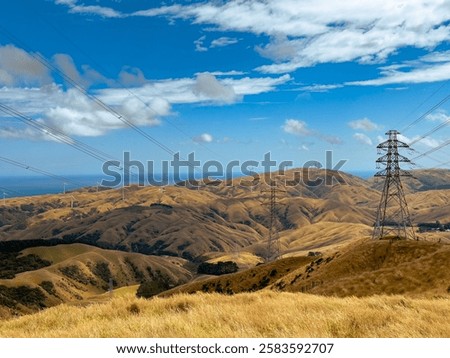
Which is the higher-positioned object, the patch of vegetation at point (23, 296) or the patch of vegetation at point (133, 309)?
the patch of vegetation at point (133, 309)

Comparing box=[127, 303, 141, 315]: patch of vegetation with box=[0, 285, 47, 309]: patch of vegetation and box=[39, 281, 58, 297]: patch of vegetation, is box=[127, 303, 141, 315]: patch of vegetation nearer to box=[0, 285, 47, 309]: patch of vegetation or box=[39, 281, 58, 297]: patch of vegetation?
box=[0, 285, 47, 309]: patch of vegetation

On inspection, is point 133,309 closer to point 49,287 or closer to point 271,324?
point 271,324

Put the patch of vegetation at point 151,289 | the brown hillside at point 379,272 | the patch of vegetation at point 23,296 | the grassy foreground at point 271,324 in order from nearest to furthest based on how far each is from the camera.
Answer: the grassy foreground at point 271,324 < the brown hillside at point 379,272 < the patch of vegetation at point 151,289 < the patch of vegetation at point 23,296

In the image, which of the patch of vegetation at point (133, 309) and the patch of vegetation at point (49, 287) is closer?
the patch of vegetation at point (133, 309)

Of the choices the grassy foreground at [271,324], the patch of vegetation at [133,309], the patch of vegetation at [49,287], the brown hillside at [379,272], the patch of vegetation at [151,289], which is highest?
the grassy foreground at [271,324]

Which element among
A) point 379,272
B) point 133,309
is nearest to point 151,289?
point 379,272

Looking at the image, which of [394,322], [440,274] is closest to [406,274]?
[440,274]

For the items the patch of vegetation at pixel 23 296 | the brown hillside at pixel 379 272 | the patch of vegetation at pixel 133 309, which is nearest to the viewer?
the patch of vegetation at pixel 133 309

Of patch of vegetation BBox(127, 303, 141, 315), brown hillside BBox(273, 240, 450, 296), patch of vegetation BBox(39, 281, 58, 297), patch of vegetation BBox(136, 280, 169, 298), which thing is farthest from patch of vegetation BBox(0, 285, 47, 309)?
patch of vegetation BBox(127, 303, 141, 315)

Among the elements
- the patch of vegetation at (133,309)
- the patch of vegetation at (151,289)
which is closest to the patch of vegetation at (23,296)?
the patch of vegetation at (151,289)

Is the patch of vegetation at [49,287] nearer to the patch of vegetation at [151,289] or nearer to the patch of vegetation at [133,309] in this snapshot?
the patch of vegetation at [151,289]
